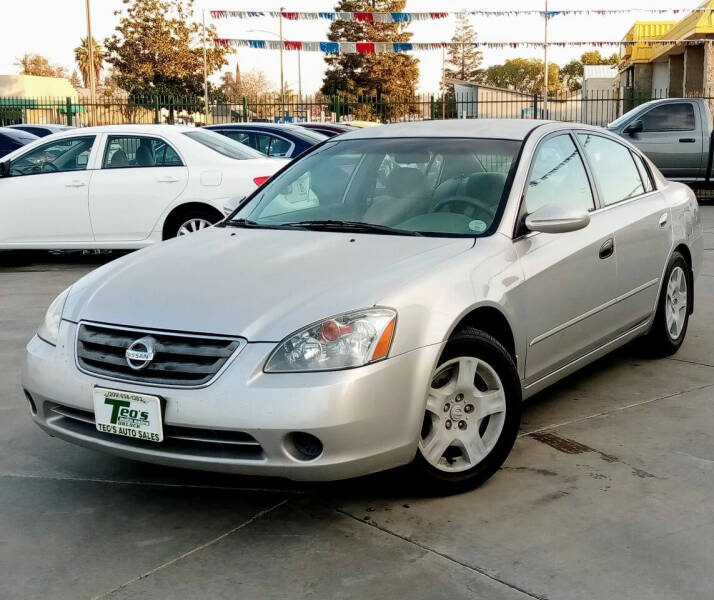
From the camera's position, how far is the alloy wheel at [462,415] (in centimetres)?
376

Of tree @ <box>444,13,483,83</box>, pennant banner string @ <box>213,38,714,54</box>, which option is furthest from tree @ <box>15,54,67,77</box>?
pennant banner string @ <box>213,38,714,54</box>

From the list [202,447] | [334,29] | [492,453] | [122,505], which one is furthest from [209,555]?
[334,29]

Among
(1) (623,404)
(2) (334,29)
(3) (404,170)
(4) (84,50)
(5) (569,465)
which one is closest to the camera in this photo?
(5) (569,465)

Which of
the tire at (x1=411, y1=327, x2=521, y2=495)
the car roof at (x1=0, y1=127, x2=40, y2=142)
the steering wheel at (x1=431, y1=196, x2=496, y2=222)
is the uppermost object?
the car roof at (x1=0, y1=127, x2=40, y2=142)

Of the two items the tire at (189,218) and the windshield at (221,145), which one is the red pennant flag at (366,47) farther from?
the tire at (189,218)

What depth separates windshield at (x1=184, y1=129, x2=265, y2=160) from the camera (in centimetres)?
1031

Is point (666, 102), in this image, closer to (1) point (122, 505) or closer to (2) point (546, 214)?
(2) point (546, 214)

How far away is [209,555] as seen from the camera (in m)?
3.38

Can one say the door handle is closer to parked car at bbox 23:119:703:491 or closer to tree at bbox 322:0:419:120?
parked car at bbox 23:119:703:491

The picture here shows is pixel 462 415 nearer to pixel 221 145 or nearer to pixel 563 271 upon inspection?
pixel 563 271

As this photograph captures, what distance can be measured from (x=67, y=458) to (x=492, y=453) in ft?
6.34

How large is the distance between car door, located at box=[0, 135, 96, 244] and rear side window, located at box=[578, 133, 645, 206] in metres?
6.22

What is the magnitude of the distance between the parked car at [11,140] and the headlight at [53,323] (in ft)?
41.2

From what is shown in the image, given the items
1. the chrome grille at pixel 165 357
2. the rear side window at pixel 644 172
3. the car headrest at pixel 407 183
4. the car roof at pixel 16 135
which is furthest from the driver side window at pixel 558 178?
the car roof at pixel 16 135
